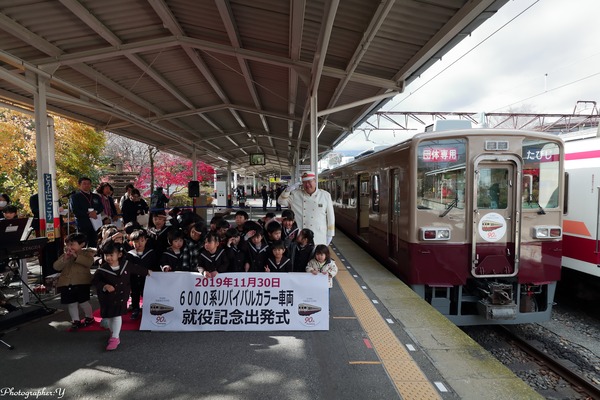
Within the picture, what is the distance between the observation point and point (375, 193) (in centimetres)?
741

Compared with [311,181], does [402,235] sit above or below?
below

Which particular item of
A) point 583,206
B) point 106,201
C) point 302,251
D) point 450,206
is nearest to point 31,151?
point 106,201

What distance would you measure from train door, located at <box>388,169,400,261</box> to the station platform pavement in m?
1.73

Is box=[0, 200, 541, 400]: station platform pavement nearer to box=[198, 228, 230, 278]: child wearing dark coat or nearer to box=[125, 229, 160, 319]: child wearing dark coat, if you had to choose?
box=[125, 229, 160, 319]: child wearing dark coat

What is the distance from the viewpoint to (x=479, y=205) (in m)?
5.15

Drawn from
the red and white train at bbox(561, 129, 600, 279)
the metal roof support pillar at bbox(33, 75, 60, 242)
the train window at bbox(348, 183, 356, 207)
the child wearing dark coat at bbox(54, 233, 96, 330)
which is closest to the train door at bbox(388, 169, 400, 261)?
the red and white train at bbox(561, 129, 600, 279)

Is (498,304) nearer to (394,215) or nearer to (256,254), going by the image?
(394,215)

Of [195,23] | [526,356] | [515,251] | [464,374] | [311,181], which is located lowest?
[526,356]

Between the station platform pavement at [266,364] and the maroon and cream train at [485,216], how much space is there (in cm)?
95

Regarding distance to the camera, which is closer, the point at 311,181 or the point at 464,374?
the point at 464,374

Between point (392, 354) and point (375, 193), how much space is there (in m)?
4.24

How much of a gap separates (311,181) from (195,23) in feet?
10.2

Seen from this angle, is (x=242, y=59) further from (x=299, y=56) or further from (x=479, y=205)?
(x=479, y=205)

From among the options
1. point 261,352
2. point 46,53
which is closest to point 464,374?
point 261,352
